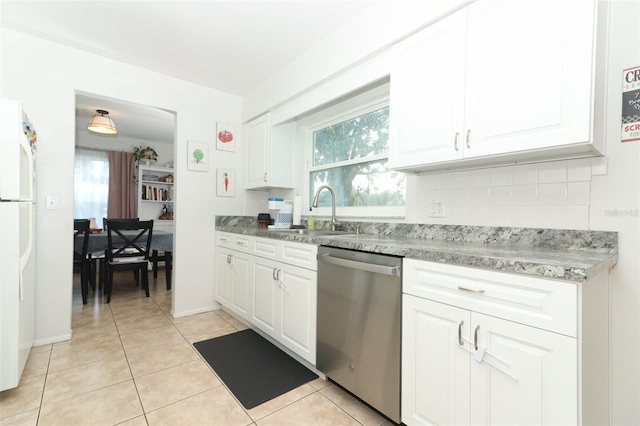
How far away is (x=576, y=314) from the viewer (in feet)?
2.85

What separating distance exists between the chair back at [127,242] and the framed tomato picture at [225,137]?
1324 mm

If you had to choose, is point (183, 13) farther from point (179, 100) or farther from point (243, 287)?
point (243, 287)

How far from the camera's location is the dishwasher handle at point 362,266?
1.35 metres

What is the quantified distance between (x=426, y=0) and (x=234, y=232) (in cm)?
229

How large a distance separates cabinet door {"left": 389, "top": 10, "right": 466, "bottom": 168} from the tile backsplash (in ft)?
1.06

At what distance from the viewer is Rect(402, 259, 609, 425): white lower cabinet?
0.89 metres

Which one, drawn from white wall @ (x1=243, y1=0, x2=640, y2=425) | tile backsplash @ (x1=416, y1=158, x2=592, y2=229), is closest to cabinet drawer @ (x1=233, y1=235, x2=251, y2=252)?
white wall @ (x1=243, y1=0, x2=640, y2=425)

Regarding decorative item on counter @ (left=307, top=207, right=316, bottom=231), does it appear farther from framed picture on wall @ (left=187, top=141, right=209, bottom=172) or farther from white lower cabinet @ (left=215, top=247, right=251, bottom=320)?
framed picture on wall @ (left=187, top=141, right=209, bottom=172)

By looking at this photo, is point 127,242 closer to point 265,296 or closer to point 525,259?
point 265,296

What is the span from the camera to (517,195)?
4.98 feet

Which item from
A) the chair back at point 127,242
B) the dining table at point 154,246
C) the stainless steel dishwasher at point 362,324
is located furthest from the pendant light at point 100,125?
the stainless steel dishwasher at point 362,324

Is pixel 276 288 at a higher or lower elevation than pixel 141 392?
higher

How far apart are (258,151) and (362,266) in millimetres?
2115

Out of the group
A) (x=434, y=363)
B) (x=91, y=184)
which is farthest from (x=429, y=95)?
(x=91, y=184)
